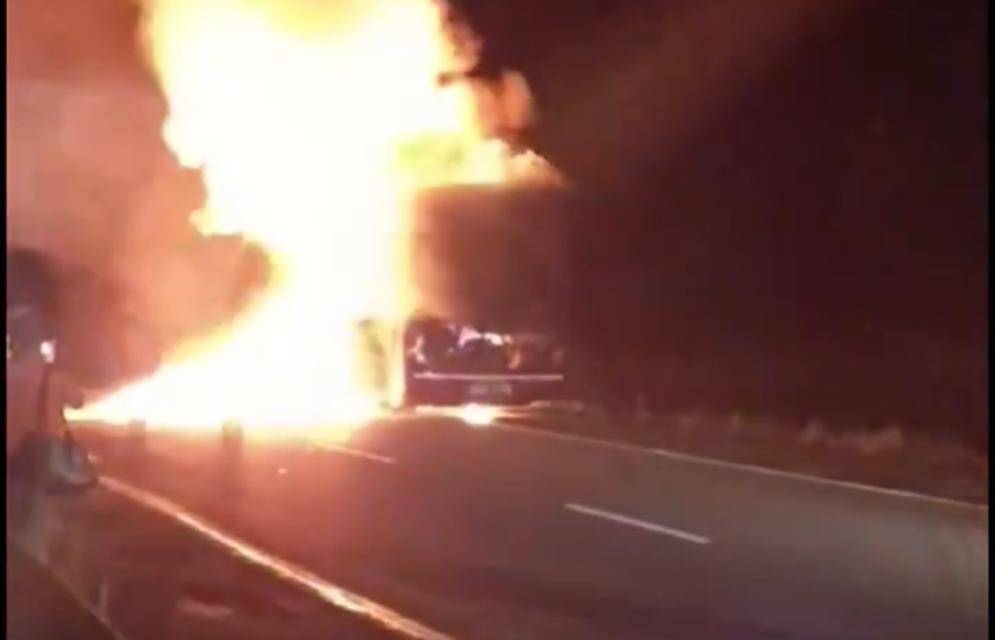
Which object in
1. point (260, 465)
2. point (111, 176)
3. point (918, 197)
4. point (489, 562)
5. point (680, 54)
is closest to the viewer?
point (489, 562)

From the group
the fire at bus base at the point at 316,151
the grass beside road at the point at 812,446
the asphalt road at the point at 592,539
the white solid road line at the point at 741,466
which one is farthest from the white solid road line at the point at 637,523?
the fire at bus base at the point at 316,151

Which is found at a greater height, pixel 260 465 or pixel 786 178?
pixel 786 178

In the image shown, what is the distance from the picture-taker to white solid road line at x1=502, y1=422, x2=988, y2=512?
46.7 ft

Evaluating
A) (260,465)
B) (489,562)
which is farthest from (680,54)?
(489,562)

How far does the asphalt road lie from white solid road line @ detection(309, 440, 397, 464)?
0.26 ft

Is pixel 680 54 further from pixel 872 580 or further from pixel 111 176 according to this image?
pixel 872 580

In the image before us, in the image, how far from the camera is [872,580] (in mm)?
10547

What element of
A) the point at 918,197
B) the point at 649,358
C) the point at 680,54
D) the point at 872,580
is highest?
the point at 680,54

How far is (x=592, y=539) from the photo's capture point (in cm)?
1218

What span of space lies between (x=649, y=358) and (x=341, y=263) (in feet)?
19.1

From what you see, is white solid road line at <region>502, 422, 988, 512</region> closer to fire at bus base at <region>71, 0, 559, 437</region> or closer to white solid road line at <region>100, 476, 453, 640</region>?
white solid road line at <region>100, 476, 453, 640</region>

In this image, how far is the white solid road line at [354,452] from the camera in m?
17.6

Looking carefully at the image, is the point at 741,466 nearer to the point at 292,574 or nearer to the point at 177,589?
the point at 292,574

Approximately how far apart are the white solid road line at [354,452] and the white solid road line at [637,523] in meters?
3.92
